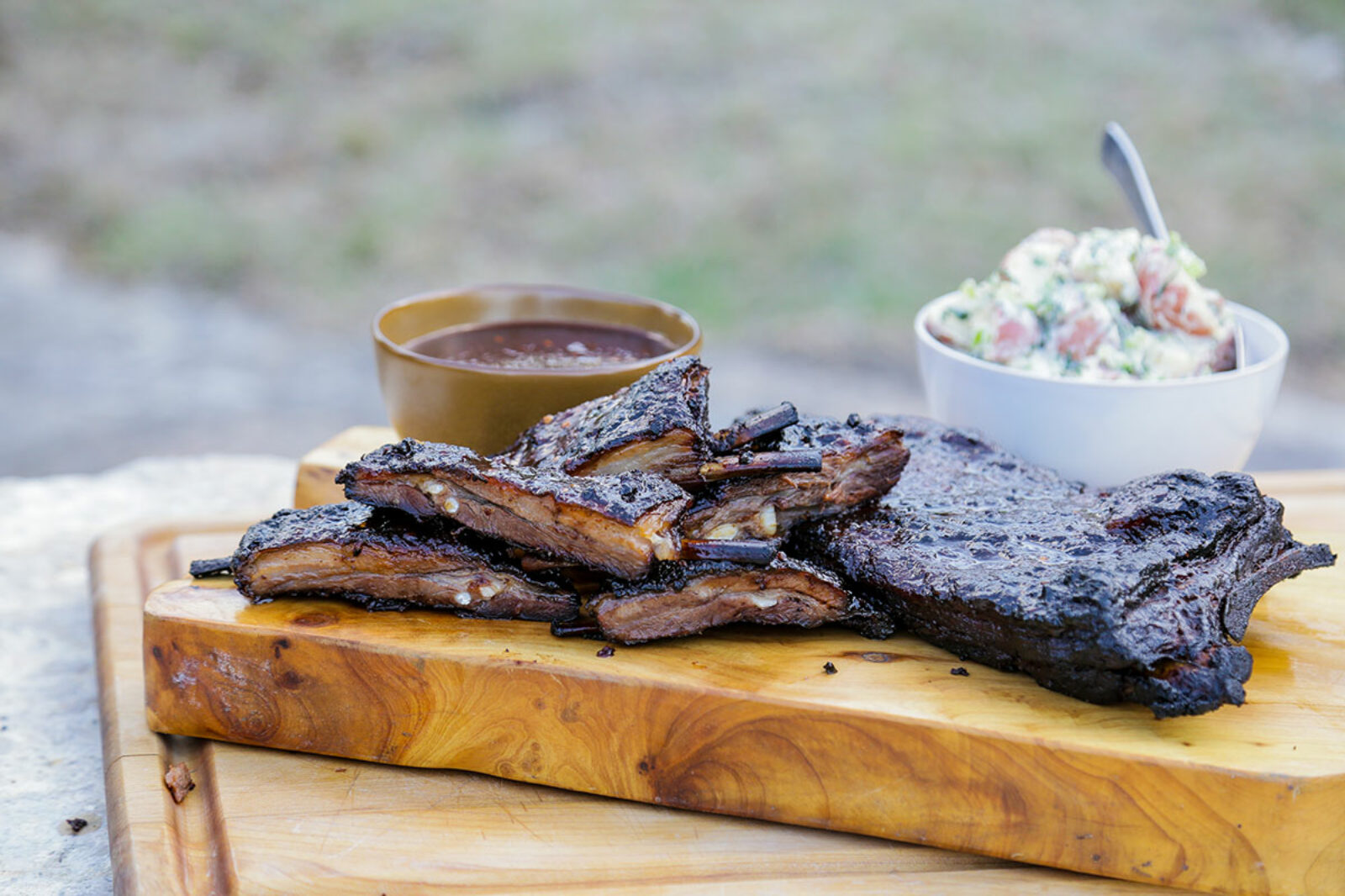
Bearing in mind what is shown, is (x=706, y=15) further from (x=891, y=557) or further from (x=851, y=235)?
(x=891, y=557)

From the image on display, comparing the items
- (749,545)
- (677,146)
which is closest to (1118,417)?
(749,545)

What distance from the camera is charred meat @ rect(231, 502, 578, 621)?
2498mm

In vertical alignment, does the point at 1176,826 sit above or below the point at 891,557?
below

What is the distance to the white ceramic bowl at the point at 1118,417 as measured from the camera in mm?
3420

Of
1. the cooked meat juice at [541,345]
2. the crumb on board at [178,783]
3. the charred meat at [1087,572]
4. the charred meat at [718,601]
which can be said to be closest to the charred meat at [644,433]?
the charred meat at [718,601]

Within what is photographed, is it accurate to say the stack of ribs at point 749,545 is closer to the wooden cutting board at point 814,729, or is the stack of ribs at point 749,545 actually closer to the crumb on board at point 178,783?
the wooden cutting board at point 814,729

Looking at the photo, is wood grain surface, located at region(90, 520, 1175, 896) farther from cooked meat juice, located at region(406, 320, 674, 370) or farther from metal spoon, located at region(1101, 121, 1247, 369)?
metal spoon, located at region(1101, 121, 1247, 369)

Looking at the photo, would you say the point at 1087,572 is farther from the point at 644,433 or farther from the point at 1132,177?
the point at 1132,177

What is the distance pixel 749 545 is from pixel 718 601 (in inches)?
5.9

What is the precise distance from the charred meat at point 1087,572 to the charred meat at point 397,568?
2.16 feet

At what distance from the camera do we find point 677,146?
14.1 metres

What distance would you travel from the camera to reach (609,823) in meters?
2.36

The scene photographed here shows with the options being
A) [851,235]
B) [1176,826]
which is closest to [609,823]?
[1176,826]

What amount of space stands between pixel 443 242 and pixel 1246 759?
11888 mm
